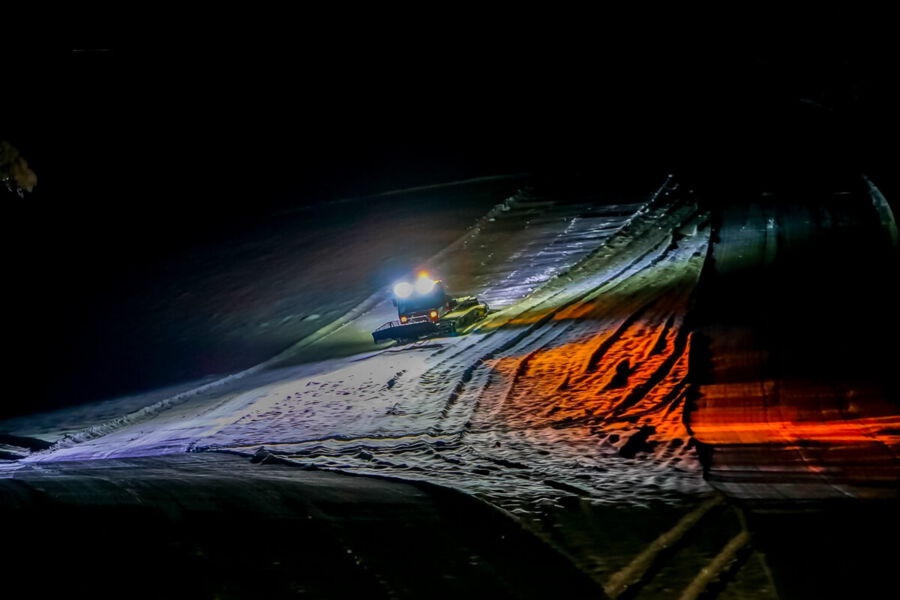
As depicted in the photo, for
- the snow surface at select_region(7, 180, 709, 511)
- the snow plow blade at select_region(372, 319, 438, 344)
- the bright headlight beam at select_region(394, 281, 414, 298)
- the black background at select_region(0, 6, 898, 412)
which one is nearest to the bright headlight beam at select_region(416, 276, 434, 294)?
the bright headlight beam at select_region(394, 281, 414, 298)

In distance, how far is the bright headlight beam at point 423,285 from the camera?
54.9 feet

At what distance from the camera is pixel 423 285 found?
16844mm

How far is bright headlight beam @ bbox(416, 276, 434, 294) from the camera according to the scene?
16.7 m

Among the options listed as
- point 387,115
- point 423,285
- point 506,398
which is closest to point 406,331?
point 423,285

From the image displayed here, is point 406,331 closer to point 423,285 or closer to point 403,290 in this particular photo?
point 403,290

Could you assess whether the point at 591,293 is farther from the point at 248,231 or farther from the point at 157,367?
the point at 248,231

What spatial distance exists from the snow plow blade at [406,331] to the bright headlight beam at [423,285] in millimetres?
773

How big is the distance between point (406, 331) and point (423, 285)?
1.31m

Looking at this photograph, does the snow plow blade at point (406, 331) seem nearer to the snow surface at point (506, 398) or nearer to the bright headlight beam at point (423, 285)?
the snow surface at point (506, 398)

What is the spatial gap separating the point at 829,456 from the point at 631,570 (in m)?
2.90

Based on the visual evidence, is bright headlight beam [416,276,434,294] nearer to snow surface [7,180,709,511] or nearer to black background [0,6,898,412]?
snow surface [7,180,709,511]

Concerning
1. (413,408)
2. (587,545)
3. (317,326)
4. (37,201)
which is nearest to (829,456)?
(587,545)

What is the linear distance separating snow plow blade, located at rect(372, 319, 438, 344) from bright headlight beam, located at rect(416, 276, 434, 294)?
77cm

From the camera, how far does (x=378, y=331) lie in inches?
640
